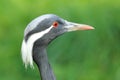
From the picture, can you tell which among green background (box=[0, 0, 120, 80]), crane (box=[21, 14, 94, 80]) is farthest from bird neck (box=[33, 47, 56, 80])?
green background (box=[0, 0, 120, 80])

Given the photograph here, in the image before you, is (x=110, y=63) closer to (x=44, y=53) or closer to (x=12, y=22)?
(x=12, y=22)

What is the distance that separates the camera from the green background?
801 cm

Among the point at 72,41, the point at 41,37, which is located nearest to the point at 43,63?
the point at 41,37

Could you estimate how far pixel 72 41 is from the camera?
8.04 m

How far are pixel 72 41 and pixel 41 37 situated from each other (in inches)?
103

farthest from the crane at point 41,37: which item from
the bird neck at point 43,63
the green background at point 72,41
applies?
the green background at point 72,41

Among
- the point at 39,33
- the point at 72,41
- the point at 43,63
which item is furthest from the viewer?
the point at 72,41

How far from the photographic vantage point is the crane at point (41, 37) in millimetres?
5379

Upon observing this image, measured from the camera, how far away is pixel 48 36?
Answer: 18.1 feet

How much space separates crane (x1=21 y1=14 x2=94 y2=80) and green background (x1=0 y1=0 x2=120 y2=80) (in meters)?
2.34

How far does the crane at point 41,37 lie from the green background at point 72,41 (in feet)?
7.69

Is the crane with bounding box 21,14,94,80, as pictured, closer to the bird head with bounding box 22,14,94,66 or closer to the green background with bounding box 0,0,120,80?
the bird head with bounding box 22,14,94,66

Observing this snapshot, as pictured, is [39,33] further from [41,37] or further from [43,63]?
[43,63]

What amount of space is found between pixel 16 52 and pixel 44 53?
8.53 feet
